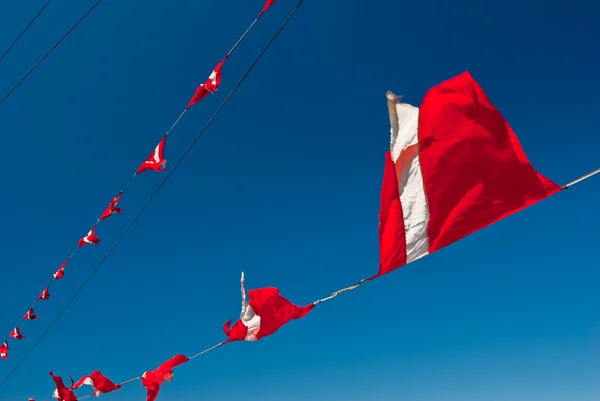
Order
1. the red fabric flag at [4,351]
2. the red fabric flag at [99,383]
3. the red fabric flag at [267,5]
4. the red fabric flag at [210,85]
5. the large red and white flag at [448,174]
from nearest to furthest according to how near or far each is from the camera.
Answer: the large red and white flag at [448,174] < the red fabric flag at [267,5] < the red fabric flag at [210,85] < the red fabric flag at [99,383] < the red fabric flag at [4,351]

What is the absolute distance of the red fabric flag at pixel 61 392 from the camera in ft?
42.4

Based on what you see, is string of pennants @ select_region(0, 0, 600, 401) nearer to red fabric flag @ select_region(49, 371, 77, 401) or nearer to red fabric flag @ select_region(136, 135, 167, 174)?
red fabric flag @ select_region(136, 135, 167, 174)

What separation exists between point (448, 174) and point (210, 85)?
5391 mm

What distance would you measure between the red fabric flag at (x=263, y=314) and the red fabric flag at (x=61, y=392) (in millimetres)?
7845

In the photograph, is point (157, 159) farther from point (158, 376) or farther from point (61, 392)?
point (61, 392)

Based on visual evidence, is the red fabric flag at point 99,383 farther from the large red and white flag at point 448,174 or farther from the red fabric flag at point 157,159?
the large red and white flag at point 448,174

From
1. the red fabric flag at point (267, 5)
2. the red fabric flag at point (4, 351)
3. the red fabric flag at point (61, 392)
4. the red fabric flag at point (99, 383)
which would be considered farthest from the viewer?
the red fabric flag at point (4, 351)

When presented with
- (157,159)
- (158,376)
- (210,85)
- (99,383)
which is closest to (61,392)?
(99,383)

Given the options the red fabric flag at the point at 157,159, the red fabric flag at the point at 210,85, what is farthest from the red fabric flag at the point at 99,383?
the red fabric flag at the point at 210,85

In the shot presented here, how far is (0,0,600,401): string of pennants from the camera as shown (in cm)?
528

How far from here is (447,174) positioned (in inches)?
219

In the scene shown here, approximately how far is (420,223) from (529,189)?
4.09 feet

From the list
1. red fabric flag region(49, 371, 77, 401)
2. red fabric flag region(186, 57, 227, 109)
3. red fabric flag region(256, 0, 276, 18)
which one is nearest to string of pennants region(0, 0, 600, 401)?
red fabric flag region(256, 0, 276, 18)

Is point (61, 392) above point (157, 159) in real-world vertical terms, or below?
below
